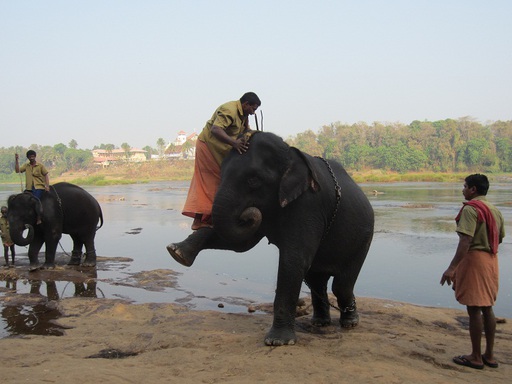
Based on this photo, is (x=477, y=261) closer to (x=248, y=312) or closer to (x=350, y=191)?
(x=350, y=191)

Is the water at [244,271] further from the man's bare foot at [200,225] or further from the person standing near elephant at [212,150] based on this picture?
the person standing near elephant at [212,150]

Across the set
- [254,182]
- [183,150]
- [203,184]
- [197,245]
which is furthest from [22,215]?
[183,150]

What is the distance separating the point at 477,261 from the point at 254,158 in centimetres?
214

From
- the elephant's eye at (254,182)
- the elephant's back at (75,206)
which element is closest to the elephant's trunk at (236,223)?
the elephant's eye at (254,182)

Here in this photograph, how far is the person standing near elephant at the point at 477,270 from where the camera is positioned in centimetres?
456

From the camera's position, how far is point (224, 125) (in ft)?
17.6

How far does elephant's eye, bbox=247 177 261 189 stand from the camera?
5160mm

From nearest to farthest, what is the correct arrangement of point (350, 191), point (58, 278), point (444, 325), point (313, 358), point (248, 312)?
point (313, 358)
point (350, 191)
point (444, 325)
point (248, 312)
point (58, 278)

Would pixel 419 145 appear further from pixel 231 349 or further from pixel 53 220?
pixel 231 349

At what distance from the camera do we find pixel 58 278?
9.65m

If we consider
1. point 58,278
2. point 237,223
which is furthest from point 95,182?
point 237,223

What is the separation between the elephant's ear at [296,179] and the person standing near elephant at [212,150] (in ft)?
2.03

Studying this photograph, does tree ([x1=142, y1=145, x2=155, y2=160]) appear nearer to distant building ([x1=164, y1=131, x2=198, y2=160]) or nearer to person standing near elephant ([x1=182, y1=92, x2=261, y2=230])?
distant building ([x1=164, y1=131, x2=198, y2=160])

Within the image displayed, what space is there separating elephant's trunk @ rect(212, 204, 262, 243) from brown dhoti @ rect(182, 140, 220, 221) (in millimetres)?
550
